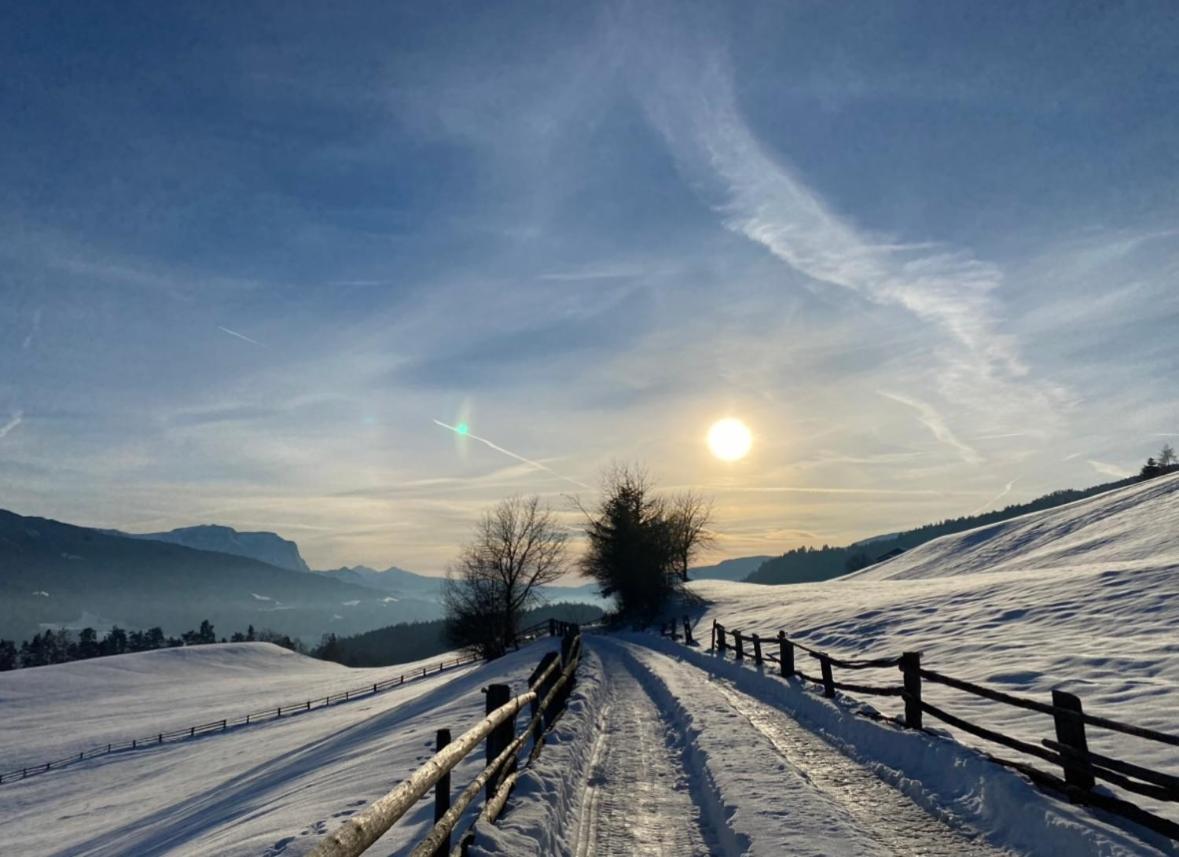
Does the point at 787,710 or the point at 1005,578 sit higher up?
the point at 1005,578

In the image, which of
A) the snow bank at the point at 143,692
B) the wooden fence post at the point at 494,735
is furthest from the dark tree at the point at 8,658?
the wooden fence post at the point at 494,735

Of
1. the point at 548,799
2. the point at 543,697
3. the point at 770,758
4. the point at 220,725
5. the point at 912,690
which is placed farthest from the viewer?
the point at 220,725

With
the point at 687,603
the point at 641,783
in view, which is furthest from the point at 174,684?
the point at 641,783

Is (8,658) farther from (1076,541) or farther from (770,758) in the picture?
(1076,541)

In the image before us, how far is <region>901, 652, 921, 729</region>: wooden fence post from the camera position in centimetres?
1083

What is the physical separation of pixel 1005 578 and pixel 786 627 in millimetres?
9424

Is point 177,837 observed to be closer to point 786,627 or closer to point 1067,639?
point 1067,639

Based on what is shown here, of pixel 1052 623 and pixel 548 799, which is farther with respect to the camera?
pixel 1052 623

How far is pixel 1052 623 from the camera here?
18203mm

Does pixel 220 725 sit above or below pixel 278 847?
below

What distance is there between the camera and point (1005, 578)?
2850cm

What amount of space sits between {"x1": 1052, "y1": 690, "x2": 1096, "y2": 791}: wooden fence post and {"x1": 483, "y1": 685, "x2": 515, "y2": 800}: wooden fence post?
6.13 metres

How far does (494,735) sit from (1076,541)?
132 feet

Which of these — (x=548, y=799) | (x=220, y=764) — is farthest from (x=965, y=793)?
(x=220, y=764)
